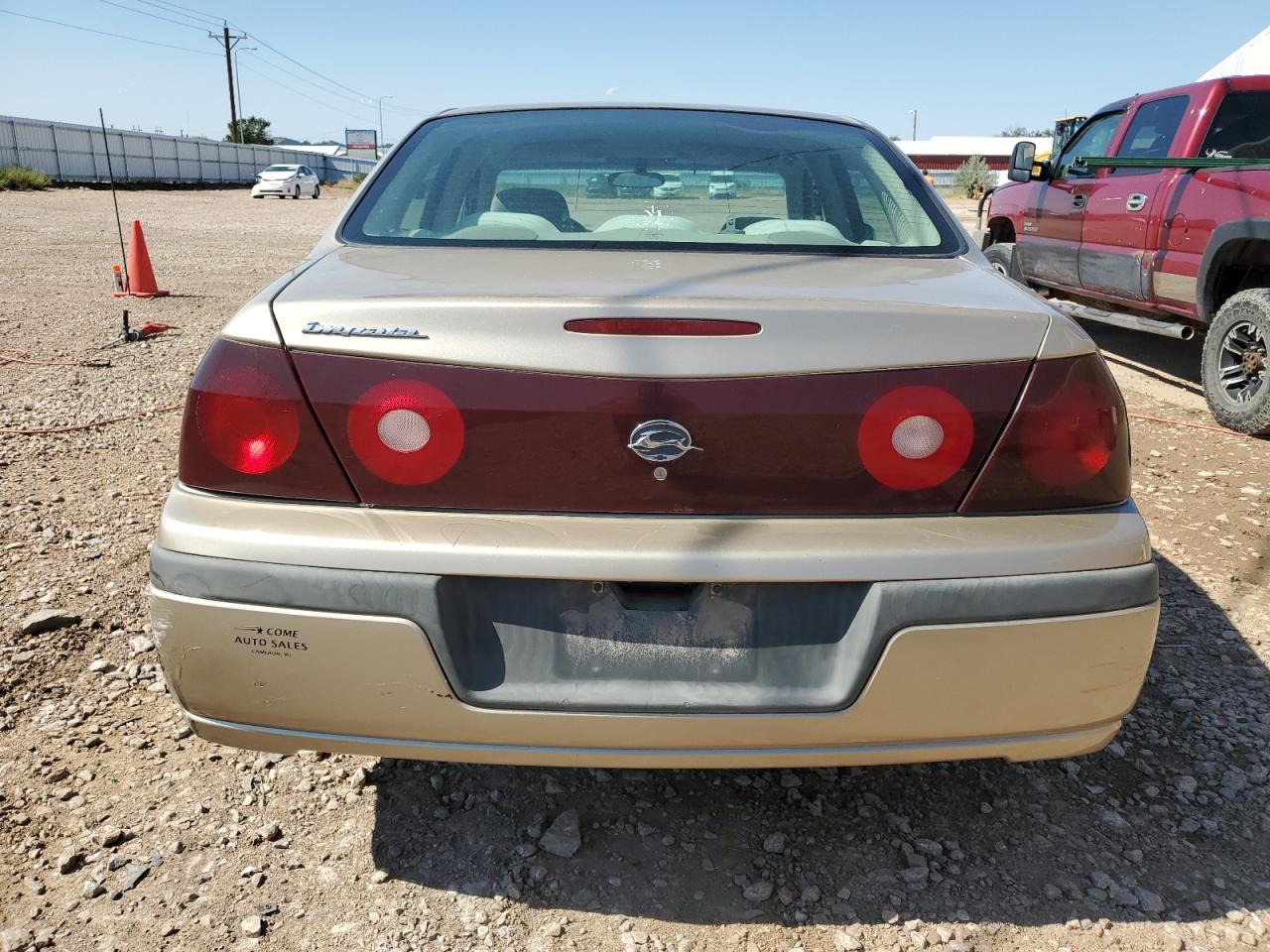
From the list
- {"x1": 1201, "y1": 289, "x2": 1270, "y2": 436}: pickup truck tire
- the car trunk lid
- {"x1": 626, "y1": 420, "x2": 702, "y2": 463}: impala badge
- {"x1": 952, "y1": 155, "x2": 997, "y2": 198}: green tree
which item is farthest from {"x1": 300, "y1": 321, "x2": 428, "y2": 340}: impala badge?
{"x1": 952, "y1": 155, "x2": 997, "y2": 198}: green tree

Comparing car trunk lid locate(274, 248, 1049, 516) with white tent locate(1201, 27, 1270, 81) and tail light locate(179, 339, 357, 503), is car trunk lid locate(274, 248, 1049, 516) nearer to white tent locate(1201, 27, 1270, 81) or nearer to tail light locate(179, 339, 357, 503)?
tail light locate(179, 339, 357, 503)

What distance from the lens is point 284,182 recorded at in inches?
1537

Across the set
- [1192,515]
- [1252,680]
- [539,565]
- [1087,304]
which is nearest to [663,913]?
[539,565]

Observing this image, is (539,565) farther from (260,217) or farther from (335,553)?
(260,217)

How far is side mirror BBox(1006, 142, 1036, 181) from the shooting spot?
695cm

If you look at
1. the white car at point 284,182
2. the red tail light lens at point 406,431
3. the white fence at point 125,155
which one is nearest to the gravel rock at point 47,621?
the red tail light lens at point 406,431

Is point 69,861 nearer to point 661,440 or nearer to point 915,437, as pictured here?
point 661,440

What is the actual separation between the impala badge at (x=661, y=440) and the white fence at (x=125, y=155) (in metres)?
40.4

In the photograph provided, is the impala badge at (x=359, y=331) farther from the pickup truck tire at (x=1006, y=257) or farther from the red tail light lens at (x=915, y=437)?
the pickup truck tire at (x=1006, y=257)

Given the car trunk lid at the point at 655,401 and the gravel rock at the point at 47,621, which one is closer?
the car trunk lid at the point at 655,401

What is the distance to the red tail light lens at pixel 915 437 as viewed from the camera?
1.74 metres

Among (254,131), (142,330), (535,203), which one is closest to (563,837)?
(535,203)

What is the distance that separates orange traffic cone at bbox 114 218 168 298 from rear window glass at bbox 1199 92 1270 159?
9376mm

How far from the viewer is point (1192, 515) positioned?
434 cm
